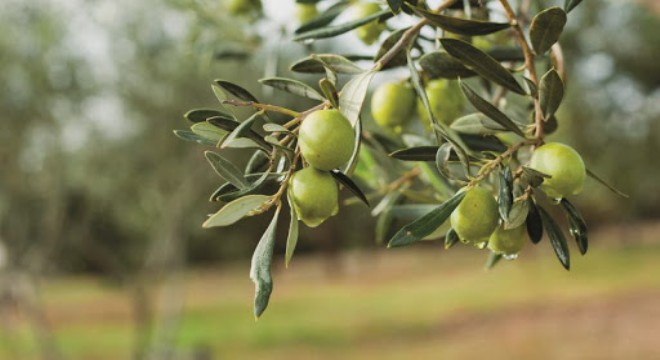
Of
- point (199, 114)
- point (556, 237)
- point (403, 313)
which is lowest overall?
point (403, 313)

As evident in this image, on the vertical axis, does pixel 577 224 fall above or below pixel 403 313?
above

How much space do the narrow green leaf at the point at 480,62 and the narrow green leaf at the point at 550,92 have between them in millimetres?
47

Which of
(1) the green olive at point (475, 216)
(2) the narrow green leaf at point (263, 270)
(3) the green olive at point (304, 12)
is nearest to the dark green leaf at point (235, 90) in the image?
(2) the narrow green leaf at point (263, 270)

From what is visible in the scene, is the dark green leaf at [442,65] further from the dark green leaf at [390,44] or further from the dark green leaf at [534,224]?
the dark green leaf at [534,224]

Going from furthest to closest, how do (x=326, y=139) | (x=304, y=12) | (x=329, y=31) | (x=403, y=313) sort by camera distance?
(x=403, y=313) → (x=304, y=12) → (x=329, y=31) → (x=326, y=139)

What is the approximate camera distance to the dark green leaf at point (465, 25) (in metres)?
0.82

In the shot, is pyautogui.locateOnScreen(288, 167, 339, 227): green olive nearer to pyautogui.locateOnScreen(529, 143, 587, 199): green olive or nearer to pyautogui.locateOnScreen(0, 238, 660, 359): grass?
pyautogui.locateOnScreen(529, 143, 587, 199): green olive

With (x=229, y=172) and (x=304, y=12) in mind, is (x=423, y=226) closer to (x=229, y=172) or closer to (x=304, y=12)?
(x=229, y=172)

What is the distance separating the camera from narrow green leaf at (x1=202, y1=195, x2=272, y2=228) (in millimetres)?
764

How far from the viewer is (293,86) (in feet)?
2.77

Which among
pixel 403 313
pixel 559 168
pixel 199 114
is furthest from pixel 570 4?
pixel 403 313

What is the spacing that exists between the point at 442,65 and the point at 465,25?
0.25ft

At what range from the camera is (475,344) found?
16.9 meters

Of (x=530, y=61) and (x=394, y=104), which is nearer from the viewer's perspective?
(x=530, y=61)
